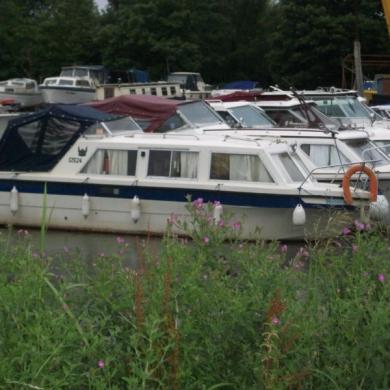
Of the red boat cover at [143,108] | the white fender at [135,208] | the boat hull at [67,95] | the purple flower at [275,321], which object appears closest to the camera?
the purple flower at [275,321]

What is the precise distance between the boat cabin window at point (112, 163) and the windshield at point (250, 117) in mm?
5272

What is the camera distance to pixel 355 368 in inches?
165

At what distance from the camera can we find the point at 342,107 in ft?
72.9

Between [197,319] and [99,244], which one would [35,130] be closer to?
[99,244]

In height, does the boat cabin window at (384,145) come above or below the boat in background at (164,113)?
below

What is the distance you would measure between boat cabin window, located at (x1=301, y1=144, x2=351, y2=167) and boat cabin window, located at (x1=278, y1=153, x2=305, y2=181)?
1661mm

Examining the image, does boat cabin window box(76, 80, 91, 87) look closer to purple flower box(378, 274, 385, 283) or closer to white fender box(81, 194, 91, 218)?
white fender box(81, 194, 91, 218)

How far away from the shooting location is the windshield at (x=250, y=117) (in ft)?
64.4

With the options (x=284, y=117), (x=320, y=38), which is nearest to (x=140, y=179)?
(x=284, y=117)

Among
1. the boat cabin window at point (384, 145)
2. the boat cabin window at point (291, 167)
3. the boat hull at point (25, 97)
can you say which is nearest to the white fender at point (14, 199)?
the boat cabin window at point (291, 167)

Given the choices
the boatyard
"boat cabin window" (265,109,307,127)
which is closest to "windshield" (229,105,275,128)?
the boatyard

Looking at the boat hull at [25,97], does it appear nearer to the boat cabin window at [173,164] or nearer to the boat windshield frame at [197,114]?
the boat windshield frame at [197,114]

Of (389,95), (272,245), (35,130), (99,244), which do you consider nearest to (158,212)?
(99,244)

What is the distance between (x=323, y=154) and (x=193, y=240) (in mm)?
11263
